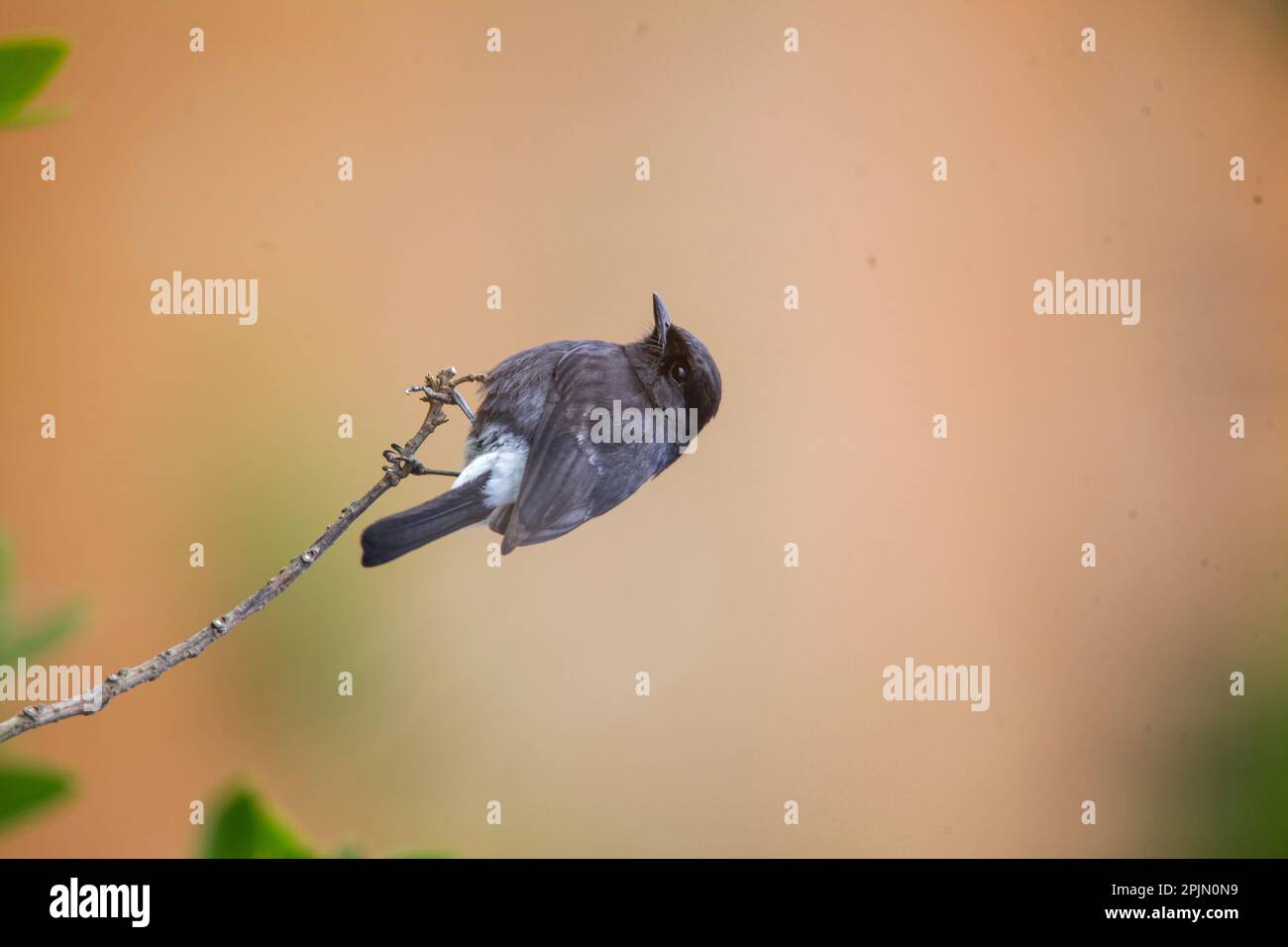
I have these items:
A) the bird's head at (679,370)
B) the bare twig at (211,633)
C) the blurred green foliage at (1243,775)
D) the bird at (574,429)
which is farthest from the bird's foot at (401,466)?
the blurred green foliage at (1243,775)

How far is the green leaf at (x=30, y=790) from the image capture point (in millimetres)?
408

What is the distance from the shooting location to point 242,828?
18.4 inches

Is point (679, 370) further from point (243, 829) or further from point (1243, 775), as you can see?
point (1243, 775)

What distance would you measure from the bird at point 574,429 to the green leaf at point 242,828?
0.76 metres

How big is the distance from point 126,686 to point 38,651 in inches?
13.0

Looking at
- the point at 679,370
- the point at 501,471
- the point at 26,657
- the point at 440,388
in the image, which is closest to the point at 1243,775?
the point at 679,370

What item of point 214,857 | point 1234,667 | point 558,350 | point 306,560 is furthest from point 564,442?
point 1234,667

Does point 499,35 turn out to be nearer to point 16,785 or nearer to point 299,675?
point 299,675

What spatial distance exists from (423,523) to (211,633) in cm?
42

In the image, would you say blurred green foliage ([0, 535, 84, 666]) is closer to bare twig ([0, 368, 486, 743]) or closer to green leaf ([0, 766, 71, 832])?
green leaf ([0, 766, 71, 832])

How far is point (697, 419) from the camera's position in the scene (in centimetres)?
152

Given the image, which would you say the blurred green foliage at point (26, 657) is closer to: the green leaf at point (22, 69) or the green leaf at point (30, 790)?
the green leaf at point (30, 790)

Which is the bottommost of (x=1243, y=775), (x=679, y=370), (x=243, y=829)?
(x=1243, y=775)

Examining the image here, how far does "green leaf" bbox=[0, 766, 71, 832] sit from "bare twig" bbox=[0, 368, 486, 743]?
0.84 ft
